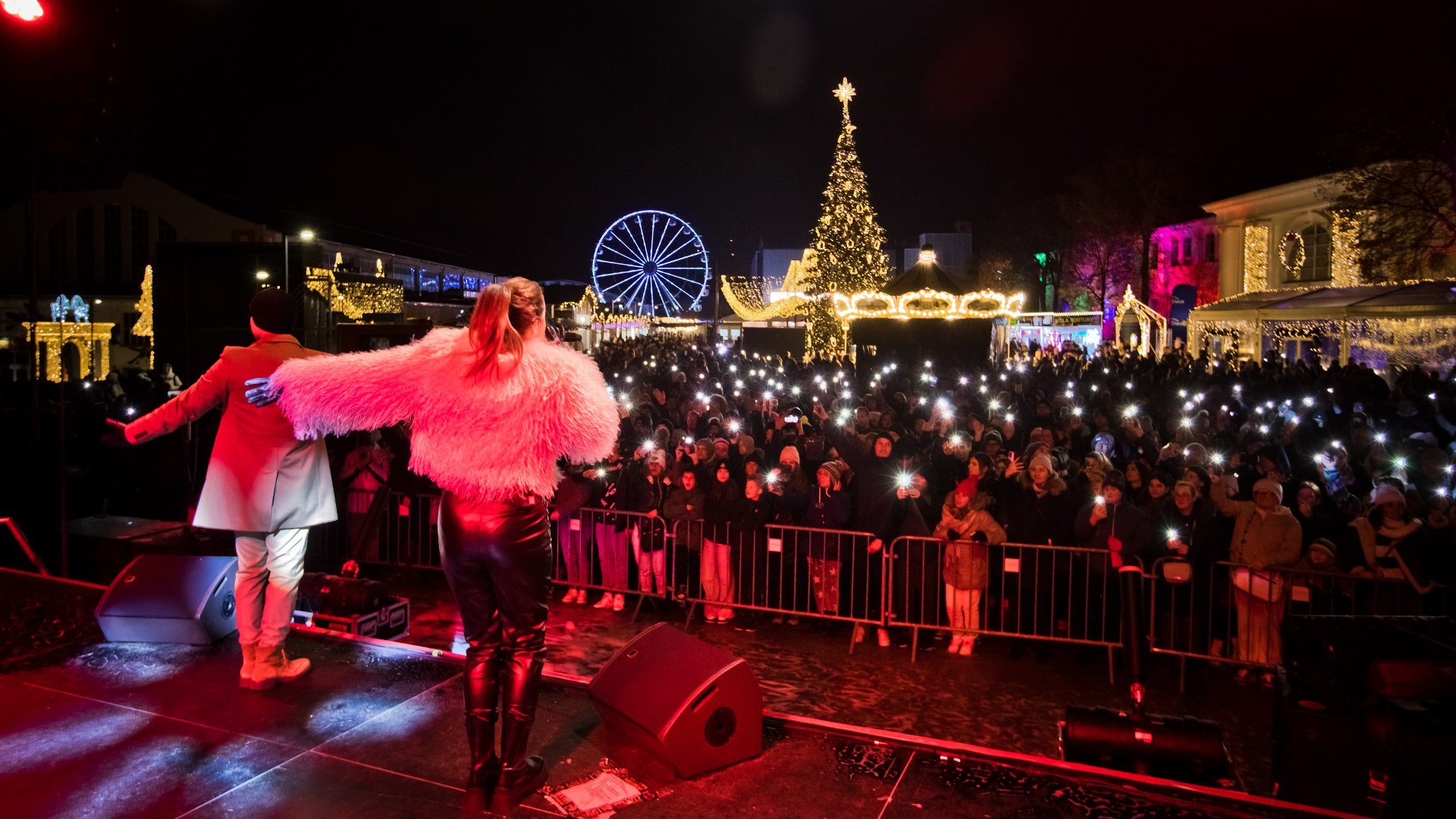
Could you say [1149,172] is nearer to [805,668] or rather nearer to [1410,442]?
[1410,442]

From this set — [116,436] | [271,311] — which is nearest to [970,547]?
[271,311]

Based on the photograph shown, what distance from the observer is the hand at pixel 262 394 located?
136 inches

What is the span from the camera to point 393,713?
3949 millimetres

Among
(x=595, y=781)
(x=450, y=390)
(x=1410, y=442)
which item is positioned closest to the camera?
(x=450, y=390)

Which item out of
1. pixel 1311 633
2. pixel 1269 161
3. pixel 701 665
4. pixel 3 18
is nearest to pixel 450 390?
pixel 701 665

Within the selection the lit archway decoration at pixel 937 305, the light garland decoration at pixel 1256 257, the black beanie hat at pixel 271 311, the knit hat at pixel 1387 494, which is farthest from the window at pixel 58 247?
the light garland decoration at pixel 1256 257

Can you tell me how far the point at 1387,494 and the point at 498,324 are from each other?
6.17 meters

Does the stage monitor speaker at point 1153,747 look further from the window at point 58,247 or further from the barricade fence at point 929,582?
the window at point 58,247

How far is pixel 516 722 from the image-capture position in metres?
3.17

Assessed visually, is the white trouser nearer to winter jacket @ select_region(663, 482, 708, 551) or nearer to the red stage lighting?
winter jacket @ select_region(663, 482, 708, 551)

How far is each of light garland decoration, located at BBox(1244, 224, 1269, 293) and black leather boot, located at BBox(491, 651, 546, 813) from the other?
35.7 m

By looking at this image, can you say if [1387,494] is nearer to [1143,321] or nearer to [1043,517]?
[1043,517]

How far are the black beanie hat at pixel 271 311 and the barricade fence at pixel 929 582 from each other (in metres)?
2.70

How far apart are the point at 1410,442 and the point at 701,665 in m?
8.32
